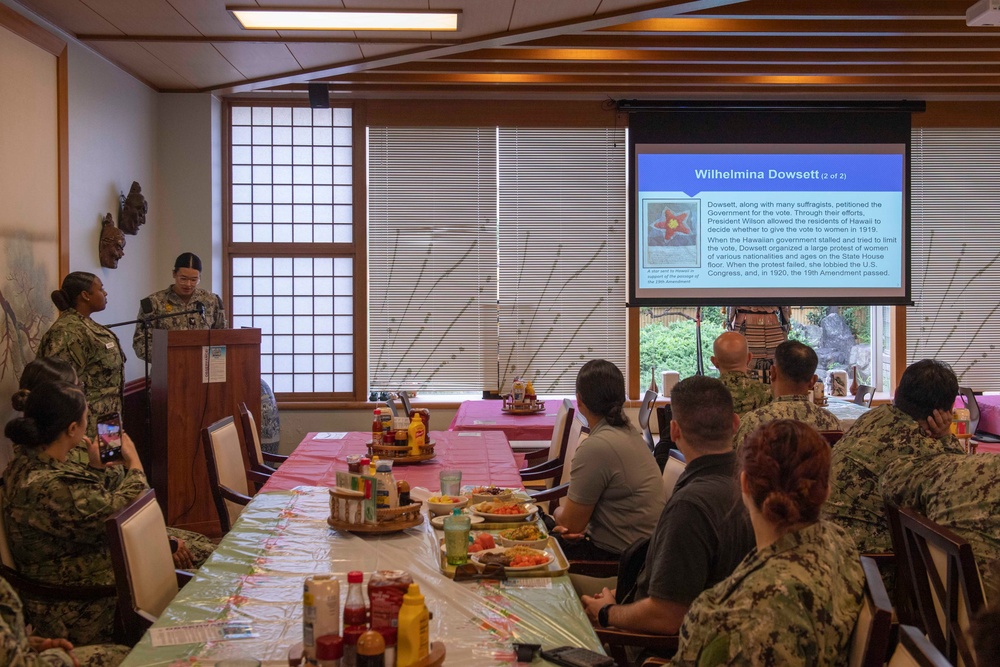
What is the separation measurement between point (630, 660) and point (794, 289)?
6077mm

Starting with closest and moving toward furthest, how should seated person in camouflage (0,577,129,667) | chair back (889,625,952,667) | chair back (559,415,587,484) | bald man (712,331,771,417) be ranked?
chair back (889,625,952,667) < seated person in camouflage (0,577,129,667) < chair back (559,415,587,484) < bald man (712,331,771,417)

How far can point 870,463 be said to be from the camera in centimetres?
311

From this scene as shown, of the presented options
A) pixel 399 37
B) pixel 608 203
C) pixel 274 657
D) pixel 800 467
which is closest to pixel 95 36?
pixel 399 37

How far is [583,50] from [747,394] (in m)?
3.07

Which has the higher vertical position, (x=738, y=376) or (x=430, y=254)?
(x=430, y=254)

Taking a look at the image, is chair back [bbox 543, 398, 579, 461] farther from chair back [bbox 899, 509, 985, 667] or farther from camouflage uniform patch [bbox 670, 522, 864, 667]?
camouflage uniform patch [bbox 670, 522, 864, 667]

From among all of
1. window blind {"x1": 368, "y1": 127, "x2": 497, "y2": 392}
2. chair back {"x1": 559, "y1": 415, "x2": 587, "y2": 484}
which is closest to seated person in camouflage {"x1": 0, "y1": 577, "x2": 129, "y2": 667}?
chair back {"x1": 559, "y1": 415, "x2": 587, "y2": 484}

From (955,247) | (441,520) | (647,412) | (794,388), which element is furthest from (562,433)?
(955,247)

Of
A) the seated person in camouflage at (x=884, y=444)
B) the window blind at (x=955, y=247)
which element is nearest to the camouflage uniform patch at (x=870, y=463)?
the seated person in camouflage at (x=884, y=444)

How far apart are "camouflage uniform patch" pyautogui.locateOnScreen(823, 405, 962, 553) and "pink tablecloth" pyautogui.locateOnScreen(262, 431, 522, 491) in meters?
1.28

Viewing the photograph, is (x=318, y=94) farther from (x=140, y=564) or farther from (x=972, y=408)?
(x=972, y=408)

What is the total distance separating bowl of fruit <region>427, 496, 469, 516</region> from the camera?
309 cm

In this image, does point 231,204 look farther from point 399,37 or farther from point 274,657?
point 274,657

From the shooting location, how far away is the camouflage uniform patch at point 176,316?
Answer: 5.92 meters
